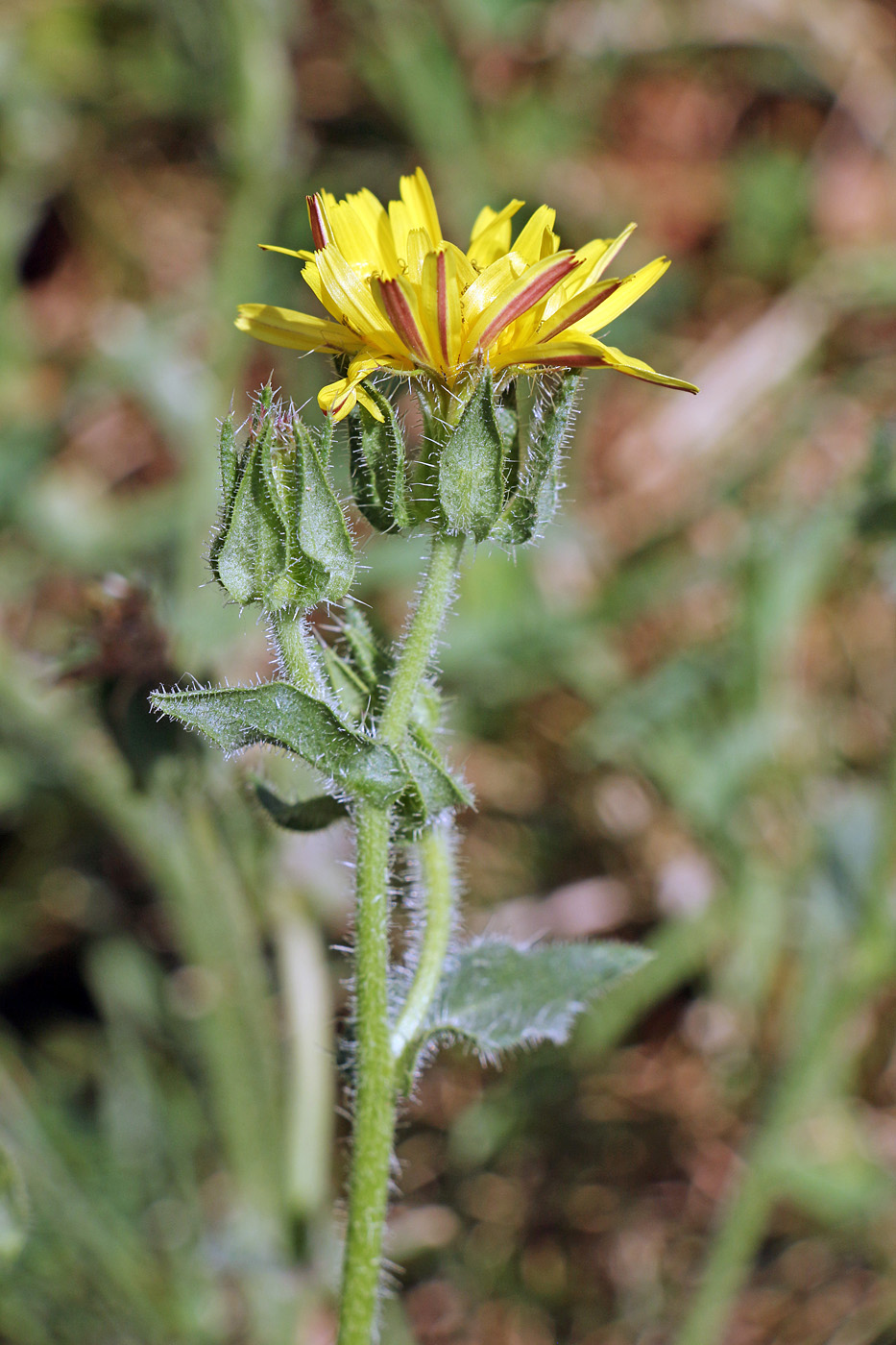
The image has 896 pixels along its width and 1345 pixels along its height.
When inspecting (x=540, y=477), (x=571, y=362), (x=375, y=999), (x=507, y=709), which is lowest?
(x=507, y=709)

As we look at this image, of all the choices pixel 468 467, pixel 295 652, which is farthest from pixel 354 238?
pixel 295 652

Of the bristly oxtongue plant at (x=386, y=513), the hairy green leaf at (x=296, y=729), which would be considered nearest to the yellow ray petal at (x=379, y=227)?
the bristly oxtongue plant at (x=386, y=513)

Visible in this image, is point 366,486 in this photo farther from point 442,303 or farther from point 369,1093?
point 369,1093

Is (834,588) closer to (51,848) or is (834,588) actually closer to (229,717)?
(51,848)

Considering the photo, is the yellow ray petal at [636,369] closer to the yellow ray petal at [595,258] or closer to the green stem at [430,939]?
the yellow ray petal at [595,258]

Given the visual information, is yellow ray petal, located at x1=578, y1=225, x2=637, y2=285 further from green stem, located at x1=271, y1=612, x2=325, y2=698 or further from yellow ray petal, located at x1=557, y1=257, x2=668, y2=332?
green stem, located at x1=271, y1=612, x2=325, y2=698

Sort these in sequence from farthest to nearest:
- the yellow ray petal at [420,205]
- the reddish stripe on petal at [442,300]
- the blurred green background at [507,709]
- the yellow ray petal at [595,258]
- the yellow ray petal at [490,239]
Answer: the blurred green background at [507,709] → the yellow ray petal at [490,239] → the yellow ray petal at [420,205] → the yellow ray petal at [595,258] → the reddish stripe on petal at [442,300]
